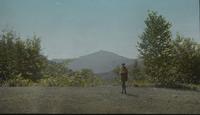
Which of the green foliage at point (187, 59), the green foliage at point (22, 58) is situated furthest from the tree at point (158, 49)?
the green foliage at point (22, 58)

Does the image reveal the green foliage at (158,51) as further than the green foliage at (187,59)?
No

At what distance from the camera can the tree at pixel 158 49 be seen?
144ft

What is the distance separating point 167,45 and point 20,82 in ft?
57.3

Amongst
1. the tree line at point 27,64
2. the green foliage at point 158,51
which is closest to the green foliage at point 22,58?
the tree line at point 27,64

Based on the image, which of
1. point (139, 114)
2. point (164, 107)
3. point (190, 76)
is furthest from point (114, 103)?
point (190, 76)

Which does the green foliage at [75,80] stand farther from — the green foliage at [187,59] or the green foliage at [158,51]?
the green foliage at [187,59]

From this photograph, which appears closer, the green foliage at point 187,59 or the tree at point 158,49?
the tree at point 158,49

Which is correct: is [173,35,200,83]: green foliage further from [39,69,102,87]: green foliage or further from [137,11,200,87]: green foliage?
[39,69,102,87]: green foliage

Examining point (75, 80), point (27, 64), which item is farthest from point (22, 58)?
point (75, 80)

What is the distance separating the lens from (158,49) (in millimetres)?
43969

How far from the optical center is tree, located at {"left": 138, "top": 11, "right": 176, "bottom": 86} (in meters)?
43.9

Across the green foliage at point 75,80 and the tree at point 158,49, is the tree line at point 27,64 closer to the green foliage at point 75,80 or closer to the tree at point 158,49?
the green foliage at point 75,80

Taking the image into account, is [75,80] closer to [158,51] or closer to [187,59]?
[158,51]

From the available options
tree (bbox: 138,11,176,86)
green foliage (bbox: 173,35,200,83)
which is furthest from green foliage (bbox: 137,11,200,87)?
green foliage (bbox: 173,35,200,83)
